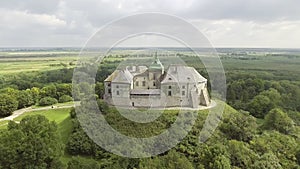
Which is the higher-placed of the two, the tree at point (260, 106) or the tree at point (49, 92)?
the tree at point (49, 92)

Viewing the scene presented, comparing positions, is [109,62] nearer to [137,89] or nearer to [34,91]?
[34,91]

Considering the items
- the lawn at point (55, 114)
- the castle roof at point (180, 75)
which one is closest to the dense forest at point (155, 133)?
the lawn at point (55, 114)

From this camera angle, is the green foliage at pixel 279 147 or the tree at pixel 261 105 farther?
the tree at pixel 261 105

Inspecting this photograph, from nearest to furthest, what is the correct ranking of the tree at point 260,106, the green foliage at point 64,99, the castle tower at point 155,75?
the castle tower at point 155,75 < the green foliage at point 64,99 < the tree at point 260,106

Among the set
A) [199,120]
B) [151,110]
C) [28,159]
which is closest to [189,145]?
[199,120]

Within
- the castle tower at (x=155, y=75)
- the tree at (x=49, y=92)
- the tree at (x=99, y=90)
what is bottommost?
the tree at (x=49, y=92)

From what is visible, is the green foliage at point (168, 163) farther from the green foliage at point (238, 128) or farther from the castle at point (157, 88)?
the green foliage at point (238, 128)
